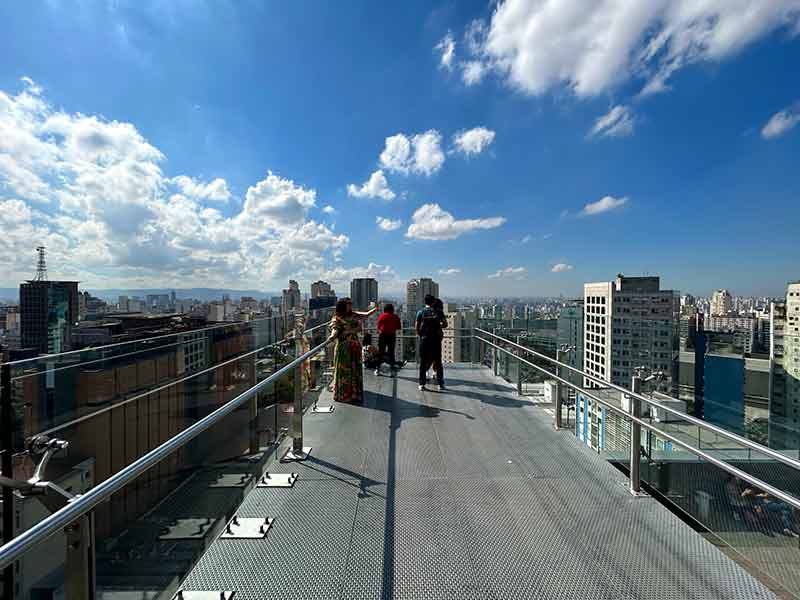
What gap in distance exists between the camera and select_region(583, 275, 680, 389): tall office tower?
9.78m

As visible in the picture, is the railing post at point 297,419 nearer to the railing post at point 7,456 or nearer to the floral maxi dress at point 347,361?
the floral maxi dress at point 347,361

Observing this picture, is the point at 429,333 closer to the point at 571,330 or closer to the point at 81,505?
the point at 571,330

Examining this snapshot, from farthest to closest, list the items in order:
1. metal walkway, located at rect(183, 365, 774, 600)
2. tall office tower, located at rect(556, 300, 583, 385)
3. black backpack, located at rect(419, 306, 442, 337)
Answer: tall office tower, located at rect(556, 300, 583, 385), black backpack, located at rect(419, 306, 442, 337), metal walkway, located at rect(183, 365, 774, 600)

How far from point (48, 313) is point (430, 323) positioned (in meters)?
7.82

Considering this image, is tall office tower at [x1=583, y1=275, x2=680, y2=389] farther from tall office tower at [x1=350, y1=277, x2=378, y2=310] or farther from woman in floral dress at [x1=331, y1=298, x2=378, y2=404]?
woman in floral dress at [x1=331, y1=298, x2=378, y2=404]

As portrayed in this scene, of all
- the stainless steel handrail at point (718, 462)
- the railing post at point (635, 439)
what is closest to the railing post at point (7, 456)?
the stainless steel handrail at point (718, 462)

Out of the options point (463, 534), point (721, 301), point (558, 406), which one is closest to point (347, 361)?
point (558, 406)

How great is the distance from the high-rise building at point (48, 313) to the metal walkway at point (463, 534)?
4.27 meters

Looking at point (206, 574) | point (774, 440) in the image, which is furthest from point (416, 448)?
point (774, 440)

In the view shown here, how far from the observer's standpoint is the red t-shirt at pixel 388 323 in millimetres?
6211

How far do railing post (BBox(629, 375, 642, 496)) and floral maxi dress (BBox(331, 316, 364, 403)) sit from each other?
3.06 metres

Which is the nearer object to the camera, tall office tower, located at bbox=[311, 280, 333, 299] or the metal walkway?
the metal walkway

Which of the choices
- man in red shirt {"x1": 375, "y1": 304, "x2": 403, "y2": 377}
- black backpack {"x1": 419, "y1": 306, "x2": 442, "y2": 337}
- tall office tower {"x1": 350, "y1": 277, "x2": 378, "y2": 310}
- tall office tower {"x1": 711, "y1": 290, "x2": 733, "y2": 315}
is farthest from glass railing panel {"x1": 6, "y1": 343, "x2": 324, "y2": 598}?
tall office tower {"x1": 711, "y1": 290, "x2": 733, "y2": 315}

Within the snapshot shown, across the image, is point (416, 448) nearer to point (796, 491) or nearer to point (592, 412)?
point (592, 412)
